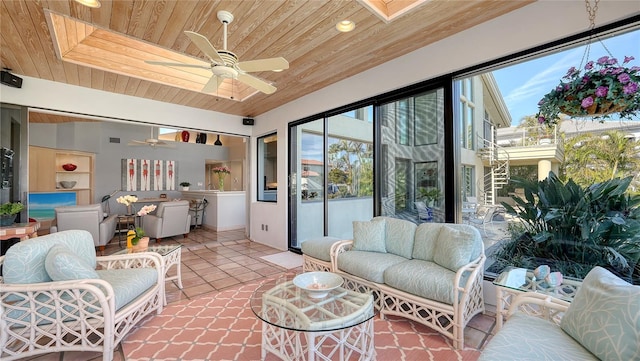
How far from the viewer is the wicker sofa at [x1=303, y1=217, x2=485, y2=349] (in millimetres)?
2137

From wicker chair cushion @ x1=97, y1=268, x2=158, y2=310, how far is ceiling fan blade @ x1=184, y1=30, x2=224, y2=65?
195 cm

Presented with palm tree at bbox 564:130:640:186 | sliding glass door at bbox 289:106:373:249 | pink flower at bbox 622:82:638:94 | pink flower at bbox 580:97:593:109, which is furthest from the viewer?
sliding glass door at bbox 289:106:373:249

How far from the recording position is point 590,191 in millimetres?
2070

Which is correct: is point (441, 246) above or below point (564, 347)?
above

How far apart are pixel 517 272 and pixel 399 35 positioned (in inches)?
95.4

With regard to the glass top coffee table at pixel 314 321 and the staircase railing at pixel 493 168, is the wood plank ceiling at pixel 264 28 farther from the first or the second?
the glass top coffee table at pixel 314 321

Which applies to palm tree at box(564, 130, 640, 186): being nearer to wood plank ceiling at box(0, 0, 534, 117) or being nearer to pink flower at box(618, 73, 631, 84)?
pink flower at box(618, 73, 631, 84)

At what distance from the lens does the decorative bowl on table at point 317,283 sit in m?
2.05

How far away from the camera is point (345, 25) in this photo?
2.60 m

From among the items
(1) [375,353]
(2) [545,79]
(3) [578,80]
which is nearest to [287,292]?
(1) [375,353]

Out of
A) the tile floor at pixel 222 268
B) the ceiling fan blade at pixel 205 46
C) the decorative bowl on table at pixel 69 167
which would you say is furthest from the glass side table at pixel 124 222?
the ceiling fan blade at pixel 205 46

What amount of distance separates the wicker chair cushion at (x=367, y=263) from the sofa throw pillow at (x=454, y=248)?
410 millimetres

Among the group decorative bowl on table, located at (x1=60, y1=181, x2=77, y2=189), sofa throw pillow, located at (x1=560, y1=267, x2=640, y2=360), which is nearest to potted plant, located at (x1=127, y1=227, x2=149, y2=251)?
sofa throw pillow, located at (x1=560, y1=267, x2=640, y2=360)

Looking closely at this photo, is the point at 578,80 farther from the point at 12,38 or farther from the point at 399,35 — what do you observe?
the point at 12,38
